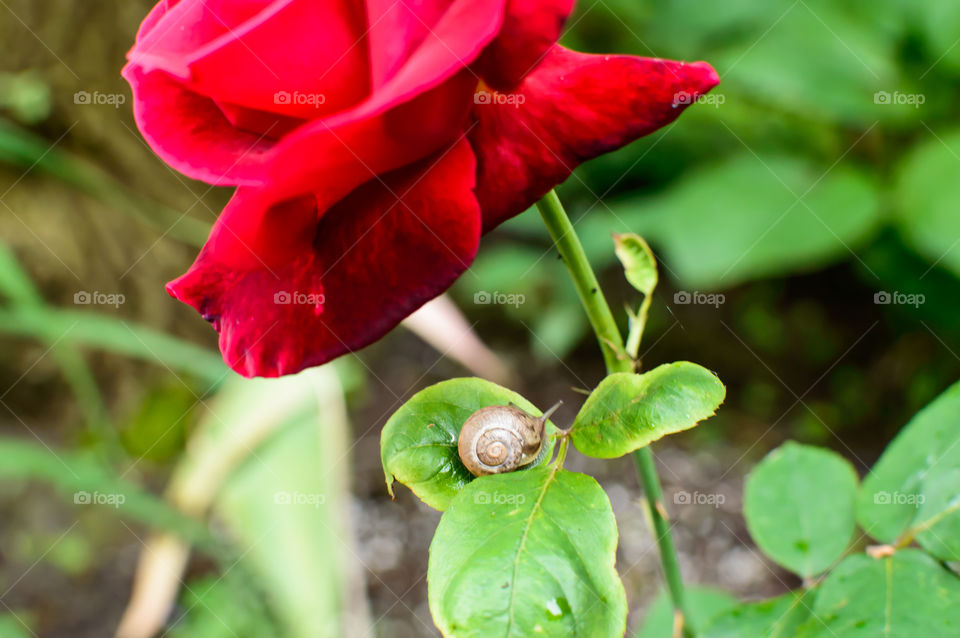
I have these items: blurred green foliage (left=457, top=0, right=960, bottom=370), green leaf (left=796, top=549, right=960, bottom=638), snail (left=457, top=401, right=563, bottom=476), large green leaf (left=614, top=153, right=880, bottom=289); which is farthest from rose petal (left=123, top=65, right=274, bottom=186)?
large green leaf (left=614, top=153, right=880, bottom=289)

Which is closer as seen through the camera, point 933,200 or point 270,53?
point 270,53

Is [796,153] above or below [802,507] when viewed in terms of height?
above

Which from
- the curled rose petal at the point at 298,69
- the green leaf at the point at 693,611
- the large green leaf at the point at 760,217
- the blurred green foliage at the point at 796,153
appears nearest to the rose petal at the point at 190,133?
the curled rose petal at the point at 298,69

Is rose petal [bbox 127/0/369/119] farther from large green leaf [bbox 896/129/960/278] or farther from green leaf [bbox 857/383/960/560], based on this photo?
large green leaf [bbox 896/129/960/278]

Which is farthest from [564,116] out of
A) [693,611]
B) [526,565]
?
[693,611]

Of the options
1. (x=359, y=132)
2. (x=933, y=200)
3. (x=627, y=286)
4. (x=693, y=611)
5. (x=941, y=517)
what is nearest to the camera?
(x=359, y=132)

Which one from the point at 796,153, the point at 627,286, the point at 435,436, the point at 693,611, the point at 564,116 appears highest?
the point at 796,153

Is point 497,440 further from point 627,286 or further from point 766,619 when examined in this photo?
point 627,286
